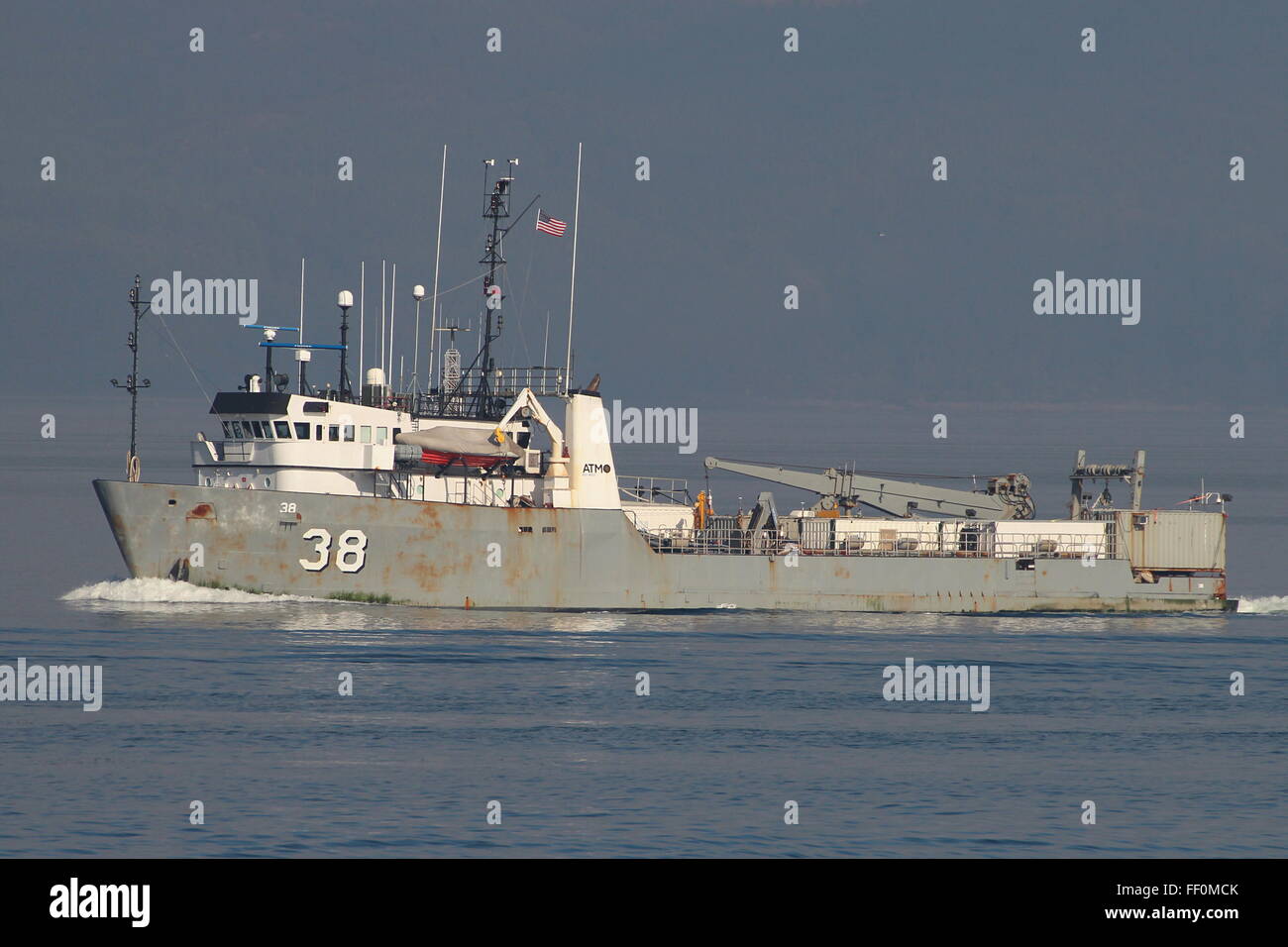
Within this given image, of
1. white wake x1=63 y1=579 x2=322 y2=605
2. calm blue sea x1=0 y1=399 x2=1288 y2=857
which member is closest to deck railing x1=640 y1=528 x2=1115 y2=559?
calm blue sea x1=0 y1=399 x2=1288 y2=857

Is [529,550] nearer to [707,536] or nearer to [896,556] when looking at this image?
[707,536]

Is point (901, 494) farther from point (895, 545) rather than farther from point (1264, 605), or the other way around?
point (1264, 605)

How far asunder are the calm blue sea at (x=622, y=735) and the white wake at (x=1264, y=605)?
1706 millimetres

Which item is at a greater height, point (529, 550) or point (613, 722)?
point (529, 550)

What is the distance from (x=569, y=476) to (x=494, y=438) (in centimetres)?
255

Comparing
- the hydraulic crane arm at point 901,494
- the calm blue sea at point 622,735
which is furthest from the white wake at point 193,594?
the hydraulic crane arm at point 901,494

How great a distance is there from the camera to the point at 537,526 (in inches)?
1933

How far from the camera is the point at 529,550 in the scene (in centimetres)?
4909

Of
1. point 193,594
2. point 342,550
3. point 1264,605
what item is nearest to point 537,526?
point 342,550

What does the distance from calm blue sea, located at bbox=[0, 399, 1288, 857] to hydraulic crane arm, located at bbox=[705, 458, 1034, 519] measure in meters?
4.77

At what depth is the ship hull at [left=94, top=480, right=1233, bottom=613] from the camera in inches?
1865

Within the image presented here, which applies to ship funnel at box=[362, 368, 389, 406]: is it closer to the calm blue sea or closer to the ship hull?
the ship hull

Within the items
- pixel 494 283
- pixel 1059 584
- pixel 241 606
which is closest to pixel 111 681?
pixel 241 606

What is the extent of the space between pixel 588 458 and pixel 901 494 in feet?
38.8
